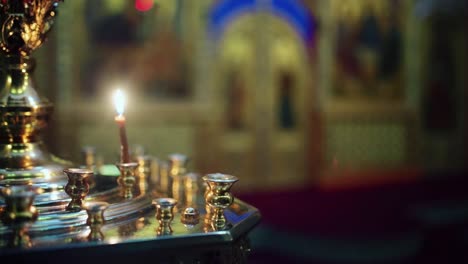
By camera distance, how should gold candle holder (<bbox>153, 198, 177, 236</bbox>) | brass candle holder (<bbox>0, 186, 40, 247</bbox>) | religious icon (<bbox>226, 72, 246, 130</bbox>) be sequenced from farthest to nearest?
religious icon (<bbox>226, 72, 246, 130</bbox>) → gold candle holder (<bbox>153, 198, 177, 236</bbox>) → brass candle holder (<bbox>0, 186, 40, 247</bbox>)

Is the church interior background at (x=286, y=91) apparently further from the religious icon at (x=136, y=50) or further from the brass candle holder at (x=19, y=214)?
the brass candle holder at (x=19, y=214)

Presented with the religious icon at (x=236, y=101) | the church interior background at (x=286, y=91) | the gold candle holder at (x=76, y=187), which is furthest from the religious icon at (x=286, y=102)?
the gold candle holder at (x=76, y=187)

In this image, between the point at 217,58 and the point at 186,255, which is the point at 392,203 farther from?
the point at 186,255

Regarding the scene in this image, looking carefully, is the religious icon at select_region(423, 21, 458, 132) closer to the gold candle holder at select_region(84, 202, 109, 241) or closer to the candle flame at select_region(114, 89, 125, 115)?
the candle flame at select_region(114, 89, 125, 115)

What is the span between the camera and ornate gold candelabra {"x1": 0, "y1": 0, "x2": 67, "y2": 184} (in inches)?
44.7

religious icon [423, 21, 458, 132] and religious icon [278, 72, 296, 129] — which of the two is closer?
religious icon [278, 72, 296, 129]

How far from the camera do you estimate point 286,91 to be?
7816 millimetres

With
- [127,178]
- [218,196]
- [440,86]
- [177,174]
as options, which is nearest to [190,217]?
[218,196]

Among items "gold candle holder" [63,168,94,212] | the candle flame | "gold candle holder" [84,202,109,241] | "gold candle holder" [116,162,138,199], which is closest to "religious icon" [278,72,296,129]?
the candle flame

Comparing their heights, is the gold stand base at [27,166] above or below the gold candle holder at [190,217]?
above

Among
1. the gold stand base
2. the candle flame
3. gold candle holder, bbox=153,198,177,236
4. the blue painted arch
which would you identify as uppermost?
the blue painted arch

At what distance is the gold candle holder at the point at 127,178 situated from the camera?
1239 millimetres

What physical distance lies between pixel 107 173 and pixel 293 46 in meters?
6.56

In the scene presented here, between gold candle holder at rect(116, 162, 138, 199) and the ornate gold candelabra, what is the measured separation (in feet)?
0.42
